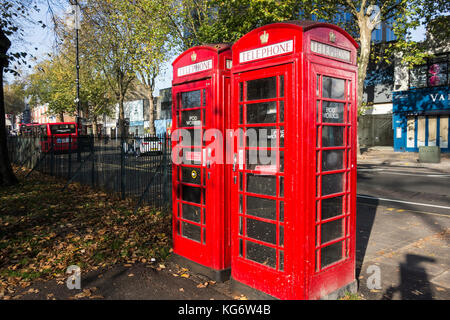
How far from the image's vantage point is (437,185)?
1192 centimetres

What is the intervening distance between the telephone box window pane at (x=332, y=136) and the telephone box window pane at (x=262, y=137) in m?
0.51

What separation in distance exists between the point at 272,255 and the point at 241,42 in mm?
2472

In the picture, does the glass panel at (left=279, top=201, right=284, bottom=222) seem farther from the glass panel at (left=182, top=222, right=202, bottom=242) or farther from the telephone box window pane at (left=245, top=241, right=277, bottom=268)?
the glass panel at (left=182, top=222, right=202, bottom=242)

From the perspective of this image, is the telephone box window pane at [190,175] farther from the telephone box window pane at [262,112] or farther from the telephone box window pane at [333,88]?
the telephone box window pane at [333,88]

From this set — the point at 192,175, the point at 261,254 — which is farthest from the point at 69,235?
the point at 261,254

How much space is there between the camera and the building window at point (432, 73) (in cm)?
2484

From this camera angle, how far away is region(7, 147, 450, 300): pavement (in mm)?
4191

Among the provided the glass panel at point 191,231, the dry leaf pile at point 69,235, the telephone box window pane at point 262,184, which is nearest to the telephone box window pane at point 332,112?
the telephone box window pane at point 262,184

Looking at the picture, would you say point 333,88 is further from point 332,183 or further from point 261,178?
point 261,178

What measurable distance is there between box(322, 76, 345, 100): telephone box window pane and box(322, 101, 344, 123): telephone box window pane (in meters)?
0.08

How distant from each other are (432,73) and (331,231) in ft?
87.2

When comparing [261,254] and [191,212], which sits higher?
[191,212]

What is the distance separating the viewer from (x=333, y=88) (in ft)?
12.4
